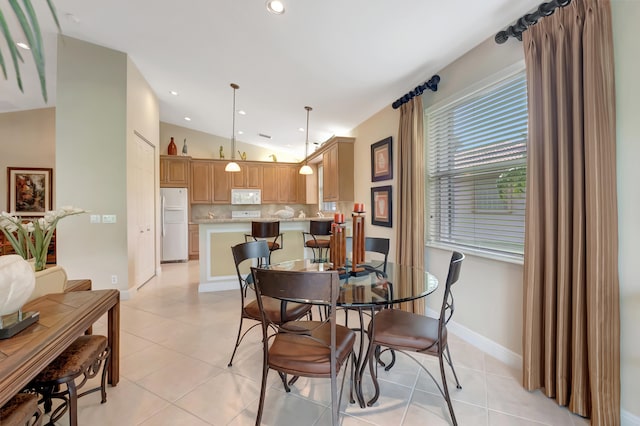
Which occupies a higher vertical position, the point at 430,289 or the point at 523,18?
the point at 523,18

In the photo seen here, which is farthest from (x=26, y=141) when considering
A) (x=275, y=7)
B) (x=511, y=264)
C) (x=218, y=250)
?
(x=511, y=264)

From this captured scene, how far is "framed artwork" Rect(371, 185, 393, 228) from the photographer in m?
3.92

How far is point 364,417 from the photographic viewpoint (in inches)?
66.6

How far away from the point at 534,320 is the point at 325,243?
2.68m

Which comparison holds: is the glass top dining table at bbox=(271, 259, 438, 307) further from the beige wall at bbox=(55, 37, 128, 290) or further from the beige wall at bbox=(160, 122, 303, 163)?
the beige wall at bbox=(160, 122, 303, 163)

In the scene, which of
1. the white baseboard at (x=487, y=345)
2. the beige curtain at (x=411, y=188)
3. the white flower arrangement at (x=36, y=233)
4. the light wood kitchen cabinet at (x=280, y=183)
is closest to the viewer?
the white flower arrangement at (x=36, y=233)

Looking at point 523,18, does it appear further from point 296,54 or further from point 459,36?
point 296,54

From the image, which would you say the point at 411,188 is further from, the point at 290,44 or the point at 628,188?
the point at 290,44

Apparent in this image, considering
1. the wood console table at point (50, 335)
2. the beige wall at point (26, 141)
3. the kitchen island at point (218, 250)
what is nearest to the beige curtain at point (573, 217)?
the wood console table at point (50, 335)

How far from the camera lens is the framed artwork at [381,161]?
3.88 meters

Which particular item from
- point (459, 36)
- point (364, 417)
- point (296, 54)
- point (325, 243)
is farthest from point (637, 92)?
point (325, 243)

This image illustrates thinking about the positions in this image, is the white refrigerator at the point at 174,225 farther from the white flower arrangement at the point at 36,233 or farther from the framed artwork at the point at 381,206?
the white flower arrangement at the point at 36,233

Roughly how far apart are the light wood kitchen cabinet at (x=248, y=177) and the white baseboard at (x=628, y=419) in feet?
22.6

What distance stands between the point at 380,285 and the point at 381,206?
233 cm
